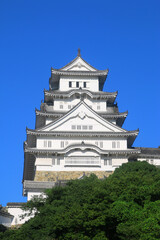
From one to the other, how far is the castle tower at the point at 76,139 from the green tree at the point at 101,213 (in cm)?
1375

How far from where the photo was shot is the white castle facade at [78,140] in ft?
146

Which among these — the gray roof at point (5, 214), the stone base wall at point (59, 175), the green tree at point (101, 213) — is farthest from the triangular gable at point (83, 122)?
the green tree at point (101, 213)

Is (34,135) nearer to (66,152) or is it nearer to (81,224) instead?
(66,152)

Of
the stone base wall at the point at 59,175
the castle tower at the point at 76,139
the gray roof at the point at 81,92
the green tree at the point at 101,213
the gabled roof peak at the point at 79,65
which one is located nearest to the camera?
the green tree at the point at 101,213

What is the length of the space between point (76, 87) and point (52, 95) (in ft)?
12.3

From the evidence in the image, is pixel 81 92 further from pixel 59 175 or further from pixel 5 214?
pixel 5 214

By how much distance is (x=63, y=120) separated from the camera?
4625 cm

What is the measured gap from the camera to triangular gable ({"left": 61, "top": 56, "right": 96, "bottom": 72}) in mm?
53569

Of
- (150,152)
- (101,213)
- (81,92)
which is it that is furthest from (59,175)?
(101,213)

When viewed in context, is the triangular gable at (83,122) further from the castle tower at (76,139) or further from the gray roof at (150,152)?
the gray roof at (150,152)

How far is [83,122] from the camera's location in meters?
46.8

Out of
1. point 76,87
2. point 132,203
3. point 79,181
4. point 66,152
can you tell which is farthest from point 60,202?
point 76,87

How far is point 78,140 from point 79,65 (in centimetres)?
1204

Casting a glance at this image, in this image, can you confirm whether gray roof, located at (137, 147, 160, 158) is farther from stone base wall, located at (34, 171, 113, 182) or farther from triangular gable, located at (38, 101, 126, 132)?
stone base wall, located at (34, 171, 113, 182)
